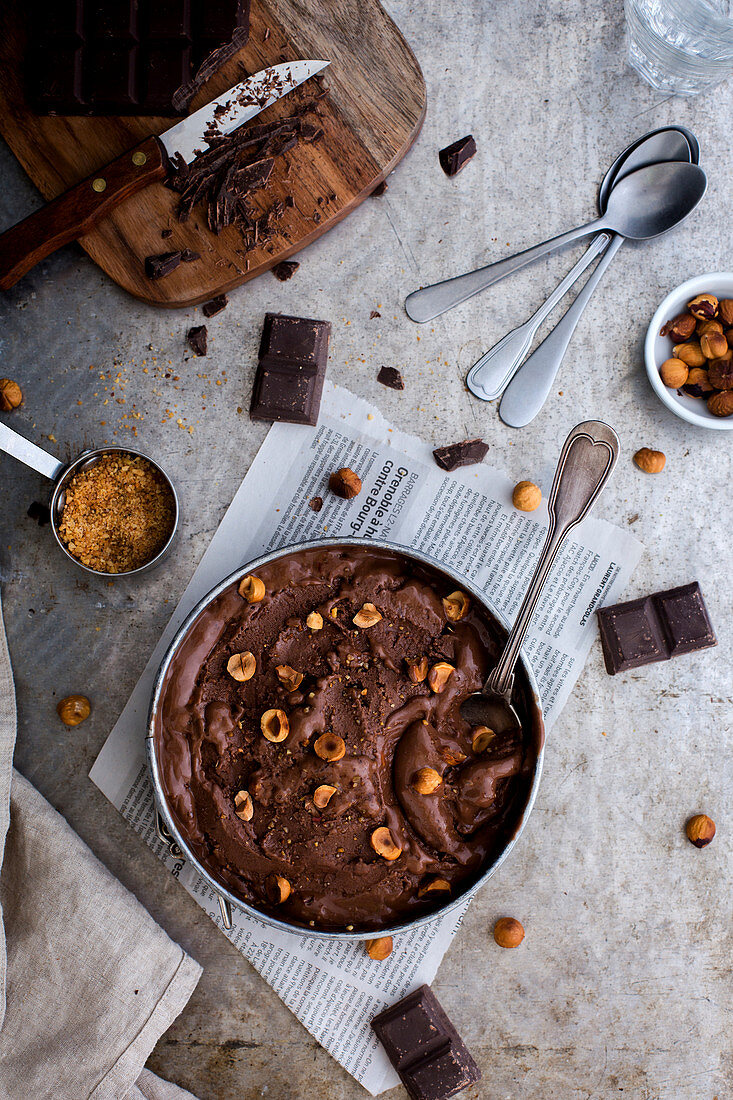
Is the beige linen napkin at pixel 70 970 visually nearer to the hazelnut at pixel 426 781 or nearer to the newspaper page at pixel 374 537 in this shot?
the newspaper page at pixel 374 537

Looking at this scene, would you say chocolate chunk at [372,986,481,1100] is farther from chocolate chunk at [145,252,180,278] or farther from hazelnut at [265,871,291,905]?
chocolate chunk at [145,252,180,278]

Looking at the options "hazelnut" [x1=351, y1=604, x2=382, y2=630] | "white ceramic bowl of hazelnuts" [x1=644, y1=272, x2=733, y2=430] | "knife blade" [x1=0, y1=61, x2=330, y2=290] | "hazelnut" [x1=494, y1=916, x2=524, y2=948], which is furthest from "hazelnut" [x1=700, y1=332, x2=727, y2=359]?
"hazelnut" [x1=494, y1=916, x2=524, y2=948]

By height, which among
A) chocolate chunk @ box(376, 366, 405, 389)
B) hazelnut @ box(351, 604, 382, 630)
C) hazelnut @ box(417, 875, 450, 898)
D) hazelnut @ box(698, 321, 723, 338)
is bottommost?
hazelnut @ box(417, 875, 450, 898)

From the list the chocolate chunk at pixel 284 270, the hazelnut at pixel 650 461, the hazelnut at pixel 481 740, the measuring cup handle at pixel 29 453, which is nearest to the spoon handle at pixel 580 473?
the hazelnut at pixel 650 461

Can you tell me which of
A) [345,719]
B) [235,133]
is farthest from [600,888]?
[235,133]

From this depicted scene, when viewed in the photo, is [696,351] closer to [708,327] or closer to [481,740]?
[708,327]
